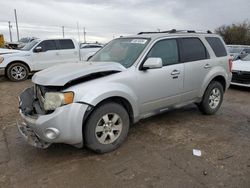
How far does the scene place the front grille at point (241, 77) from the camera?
8.64 m

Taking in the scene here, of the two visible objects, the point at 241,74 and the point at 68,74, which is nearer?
the point at 68,74

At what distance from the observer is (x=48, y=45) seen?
11.3 metres

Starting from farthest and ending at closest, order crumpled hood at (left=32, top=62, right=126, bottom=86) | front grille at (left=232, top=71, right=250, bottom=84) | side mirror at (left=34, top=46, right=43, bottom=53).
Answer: side mirror at (left=34, top=46, right=43, bottom=53) < front grille at (left=232, top=71, right=250, bottom=84) < crumpled hood at (left=32, top=62, right=126, bottom=86)

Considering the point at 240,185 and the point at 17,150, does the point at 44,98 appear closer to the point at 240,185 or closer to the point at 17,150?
the point at 17,150

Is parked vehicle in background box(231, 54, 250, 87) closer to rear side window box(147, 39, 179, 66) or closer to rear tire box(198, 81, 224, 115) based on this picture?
rear tire box(198, 81, 224, 115)

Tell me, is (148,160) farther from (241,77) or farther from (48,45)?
(48,45)

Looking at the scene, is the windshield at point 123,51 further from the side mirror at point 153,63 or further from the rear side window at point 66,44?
the rear side window at point 66,44

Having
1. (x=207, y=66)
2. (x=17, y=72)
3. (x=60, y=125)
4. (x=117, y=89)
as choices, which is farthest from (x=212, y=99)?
(x=17, y=72)

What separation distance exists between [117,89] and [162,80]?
100cm

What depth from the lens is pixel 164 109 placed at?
470 cm

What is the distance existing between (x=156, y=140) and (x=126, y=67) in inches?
52.1

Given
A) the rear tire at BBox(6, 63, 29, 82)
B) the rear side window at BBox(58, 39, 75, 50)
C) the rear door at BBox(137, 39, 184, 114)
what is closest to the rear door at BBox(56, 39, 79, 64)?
the rear side window at BBox(58, 39, 75, 50)

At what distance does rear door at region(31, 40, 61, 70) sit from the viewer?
1091 centimetres

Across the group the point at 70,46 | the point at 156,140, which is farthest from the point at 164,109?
the point at 70,46
